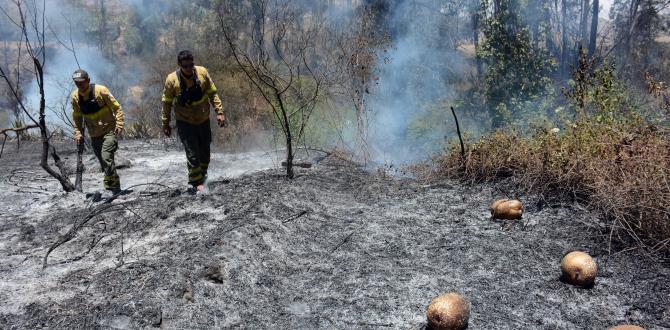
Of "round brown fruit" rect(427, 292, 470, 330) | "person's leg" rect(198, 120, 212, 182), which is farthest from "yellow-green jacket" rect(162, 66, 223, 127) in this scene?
"round brown fruit" rect(427, 292, 470, 330)

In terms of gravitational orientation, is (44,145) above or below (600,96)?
below

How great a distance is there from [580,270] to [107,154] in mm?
5264

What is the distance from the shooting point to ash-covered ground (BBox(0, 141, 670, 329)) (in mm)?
3215

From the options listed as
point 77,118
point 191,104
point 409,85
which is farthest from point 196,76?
point 409,85

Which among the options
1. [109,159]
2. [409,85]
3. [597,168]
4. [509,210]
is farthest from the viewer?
[409,85]

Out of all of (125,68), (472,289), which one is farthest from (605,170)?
(125,68)

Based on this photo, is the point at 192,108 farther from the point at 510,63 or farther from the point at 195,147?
the point at 510,63

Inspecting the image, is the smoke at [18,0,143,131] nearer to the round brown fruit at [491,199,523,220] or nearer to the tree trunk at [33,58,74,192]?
the tree trunk at [33,58,74,192]

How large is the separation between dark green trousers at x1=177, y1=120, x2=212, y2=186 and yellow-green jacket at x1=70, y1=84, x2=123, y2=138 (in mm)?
849

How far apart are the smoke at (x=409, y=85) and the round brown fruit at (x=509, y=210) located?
206 inches

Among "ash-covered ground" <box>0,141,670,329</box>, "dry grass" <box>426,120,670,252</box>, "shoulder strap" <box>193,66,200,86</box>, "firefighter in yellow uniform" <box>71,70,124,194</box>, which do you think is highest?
"shoulder strap" <box>193,66,200,86</box>

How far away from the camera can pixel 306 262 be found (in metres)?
4.22

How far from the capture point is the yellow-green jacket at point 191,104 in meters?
5.52

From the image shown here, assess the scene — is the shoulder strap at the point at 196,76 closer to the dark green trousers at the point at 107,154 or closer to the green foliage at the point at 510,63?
the dark green trousers at the point at 107,154
